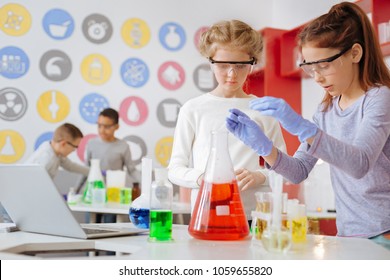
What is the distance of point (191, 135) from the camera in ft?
5.95

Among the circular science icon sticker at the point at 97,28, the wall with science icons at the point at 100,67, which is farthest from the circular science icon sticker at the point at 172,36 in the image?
the circular science icon sticker at the point at 97,28

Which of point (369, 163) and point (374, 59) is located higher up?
point (374, 59)

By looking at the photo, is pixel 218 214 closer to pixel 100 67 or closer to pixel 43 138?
pixel 43 138

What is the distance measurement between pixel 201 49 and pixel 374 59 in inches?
24.0

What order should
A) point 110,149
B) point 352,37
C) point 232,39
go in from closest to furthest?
1. point 352,37
2. point 232,39
3. point 110,149

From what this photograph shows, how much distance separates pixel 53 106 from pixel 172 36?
4.58 feet

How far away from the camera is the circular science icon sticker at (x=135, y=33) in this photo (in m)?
5.11

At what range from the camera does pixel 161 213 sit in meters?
1.21

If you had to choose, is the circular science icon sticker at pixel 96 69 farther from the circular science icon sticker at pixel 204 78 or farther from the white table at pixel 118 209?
the white table at pixel 118 209

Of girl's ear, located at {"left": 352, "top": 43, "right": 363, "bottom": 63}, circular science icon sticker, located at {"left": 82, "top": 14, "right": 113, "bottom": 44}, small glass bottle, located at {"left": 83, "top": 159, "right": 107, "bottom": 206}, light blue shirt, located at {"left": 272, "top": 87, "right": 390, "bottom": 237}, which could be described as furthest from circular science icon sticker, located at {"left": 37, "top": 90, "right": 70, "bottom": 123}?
girl's ear, located at {"left": 352, "top": 43, "right": 363, "bottom": 63}

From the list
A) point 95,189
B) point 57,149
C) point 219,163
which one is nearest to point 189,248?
point 219,163

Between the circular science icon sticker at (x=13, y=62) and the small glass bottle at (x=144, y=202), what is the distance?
143 inches
